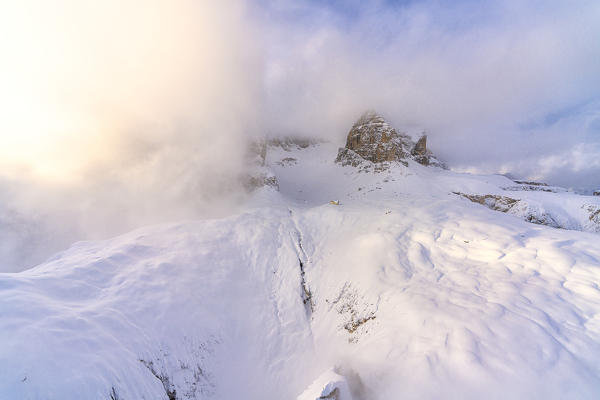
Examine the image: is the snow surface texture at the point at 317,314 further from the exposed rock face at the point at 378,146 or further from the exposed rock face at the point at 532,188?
the exposed rock face at the point at 532,188

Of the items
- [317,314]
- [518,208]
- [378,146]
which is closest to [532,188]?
[518,208]

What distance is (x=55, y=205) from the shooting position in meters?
30.8

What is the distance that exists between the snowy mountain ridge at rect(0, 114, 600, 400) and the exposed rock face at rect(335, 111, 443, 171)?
41781 mm

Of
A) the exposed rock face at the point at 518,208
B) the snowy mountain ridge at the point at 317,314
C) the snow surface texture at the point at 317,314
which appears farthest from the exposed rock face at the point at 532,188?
the snow surface texture at the point at 317,314

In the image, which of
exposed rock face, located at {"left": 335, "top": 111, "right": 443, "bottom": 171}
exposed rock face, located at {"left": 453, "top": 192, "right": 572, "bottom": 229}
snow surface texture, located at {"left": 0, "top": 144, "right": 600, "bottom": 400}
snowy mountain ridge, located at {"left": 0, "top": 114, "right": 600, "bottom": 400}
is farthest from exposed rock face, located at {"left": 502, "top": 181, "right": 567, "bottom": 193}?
snow surface texture, located at {"left": 0, "top": 144, "right": 600, "bottom": 400}

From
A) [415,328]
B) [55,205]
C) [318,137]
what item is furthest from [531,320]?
[318,137]

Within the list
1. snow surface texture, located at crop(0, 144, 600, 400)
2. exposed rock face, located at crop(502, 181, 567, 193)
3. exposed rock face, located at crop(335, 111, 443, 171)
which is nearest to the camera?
snow surface texture, located at crop(0, 144, 600, 400)

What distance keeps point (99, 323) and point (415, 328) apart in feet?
42.3

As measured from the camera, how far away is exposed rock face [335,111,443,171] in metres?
58.9

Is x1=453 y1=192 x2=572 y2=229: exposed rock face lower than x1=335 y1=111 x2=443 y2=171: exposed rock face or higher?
lower

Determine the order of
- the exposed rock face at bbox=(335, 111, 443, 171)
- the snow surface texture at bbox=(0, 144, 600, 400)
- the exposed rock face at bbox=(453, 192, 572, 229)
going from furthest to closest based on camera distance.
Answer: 1. the exposed rock face at bbox=(335, 111, 443, 171)
2. the exposed rock face at bbox=(453, 192, 572, 229)
3. the snow surface texture at bbox=(0, 144, 600, 400)

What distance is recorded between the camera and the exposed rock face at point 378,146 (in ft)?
193

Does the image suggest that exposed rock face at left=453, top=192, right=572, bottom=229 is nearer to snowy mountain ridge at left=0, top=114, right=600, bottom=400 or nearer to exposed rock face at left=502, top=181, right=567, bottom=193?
exposed rock face at left=502, top=181, right=567, bottom=193

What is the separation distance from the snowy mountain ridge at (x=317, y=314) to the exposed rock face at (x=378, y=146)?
137ft
